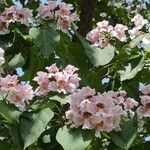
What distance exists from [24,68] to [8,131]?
71 centimetres

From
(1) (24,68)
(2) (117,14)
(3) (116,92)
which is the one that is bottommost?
(2) (117,14)

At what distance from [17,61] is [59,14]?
0.38 metres

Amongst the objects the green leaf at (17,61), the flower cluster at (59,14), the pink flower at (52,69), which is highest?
the pink flower at (52,69)

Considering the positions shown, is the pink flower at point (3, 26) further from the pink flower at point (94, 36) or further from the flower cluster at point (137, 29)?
the flower cluster at point (137, 29)

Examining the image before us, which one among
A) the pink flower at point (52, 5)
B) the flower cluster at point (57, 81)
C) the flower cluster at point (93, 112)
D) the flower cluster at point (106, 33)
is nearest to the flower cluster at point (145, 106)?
the flower cluster at point (93, 112)

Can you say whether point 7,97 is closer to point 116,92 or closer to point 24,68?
point 116,92

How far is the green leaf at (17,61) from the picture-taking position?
7.63 ft

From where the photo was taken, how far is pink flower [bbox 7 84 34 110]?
190 cm

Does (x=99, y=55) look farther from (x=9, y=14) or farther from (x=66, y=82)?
(x=9, y=14)

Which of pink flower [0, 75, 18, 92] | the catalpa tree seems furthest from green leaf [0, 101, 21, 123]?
pink flower [0, 75, 18, 92]

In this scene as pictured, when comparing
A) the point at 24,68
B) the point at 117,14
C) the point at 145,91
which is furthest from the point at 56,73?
the point at 117,14

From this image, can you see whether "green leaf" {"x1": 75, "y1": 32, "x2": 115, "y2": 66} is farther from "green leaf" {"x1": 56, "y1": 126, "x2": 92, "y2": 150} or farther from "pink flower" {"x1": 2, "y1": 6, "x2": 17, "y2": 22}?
"pink flower" {"x1": 2, "y1": 6, "x2": 17, "y2": 22}

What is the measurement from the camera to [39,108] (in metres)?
1.83

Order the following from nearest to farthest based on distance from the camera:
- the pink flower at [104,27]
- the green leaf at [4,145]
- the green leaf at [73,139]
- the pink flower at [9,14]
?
the green leaf at [73,139] < the green leaf at [4,145] < the pink flower at [9,14] < the pink flower at [104,27]
